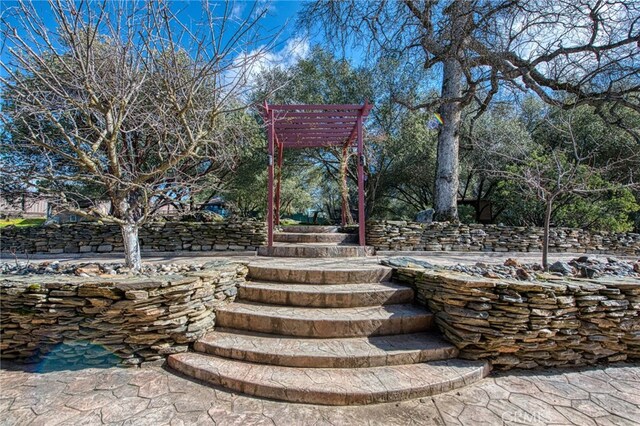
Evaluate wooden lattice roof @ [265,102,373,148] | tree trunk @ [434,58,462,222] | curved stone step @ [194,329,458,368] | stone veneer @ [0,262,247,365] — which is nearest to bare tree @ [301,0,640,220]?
tree trunk @ [434,58,462,222]

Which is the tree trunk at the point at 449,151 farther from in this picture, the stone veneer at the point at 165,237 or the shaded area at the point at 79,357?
the shaded area at the point at 79,357

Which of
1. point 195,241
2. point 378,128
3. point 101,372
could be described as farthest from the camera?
point 378,128

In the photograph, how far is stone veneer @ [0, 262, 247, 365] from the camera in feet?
8.28

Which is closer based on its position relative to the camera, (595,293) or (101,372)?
(101,372)

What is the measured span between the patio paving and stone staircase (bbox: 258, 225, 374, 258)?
290 cm

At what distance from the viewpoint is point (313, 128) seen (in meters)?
6.39

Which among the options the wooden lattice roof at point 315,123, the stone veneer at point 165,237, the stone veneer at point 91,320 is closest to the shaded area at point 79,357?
the stone veneer at point 91,320

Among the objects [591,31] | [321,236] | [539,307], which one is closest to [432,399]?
[539,307]

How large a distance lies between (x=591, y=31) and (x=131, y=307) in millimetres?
9055

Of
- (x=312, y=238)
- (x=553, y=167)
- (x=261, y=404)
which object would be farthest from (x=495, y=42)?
(x=261, y=404)

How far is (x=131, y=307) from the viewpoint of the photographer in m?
2.51

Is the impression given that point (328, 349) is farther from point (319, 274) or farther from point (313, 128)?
point (313, 128)

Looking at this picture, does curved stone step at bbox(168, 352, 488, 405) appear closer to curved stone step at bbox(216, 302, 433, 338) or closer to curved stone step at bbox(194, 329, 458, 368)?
curved stone step at bbox(194, 329, 458, 368)

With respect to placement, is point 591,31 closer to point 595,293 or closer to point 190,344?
point 595,293
